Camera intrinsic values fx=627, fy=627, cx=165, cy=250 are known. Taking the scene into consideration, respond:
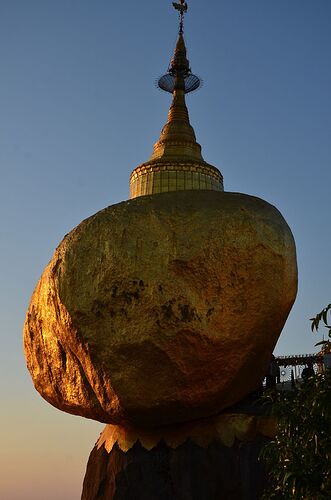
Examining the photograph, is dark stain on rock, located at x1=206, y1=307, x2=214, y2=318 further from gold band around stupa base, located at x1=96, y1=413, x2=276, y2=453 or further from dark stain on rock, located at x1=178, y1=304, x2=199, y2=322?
gold band around stupa base, located at x1=96, y1=413, x2=276, y2=453

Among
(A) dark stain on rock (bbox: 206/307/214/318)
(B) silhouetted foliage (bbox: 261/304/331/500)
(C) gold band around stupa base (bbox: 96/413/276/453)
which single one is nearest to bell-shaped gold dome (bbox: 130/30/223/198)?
(A) dark stain on rock (bbox: 206/307/214/318)

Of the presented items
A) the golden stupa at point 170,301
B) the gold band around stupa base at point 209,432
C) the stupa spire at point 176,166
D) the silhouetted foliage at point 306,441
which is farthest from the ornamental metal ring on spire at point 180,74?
the silhouetted foliage at point 306,441

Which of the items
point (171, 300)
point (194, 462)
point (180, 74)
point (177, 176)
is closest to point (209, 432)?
point (194, 462)

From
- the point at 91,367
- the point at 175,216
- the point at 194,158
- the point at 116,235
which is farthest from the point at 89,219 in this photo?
the point at 194,158

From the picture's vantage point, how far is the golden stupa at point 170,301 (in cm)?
984

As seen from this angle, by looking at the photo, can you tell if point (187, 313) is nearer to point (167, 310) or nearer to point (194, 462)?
point (167, 310)

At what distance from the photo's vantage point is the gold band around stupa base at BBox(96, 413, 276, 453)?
10.5 metres

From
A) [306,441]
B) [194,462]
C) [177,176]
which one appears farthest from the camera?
[177,176]

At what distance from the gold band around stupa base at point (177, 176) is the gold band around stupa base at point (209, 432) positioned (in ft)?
20.9

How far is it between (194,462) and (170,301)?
9.32ft

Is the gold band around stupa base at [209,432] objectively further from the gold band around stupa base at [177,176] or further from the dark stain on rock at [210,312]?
the gold band around stupa base at [177,176]

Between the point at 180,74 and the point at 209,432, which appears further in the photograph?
the point at 180,74

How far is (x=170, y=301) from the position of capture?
32.1ft

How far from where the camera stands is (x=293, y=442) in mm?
6160
